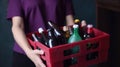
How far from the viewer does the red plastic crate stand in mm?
1228

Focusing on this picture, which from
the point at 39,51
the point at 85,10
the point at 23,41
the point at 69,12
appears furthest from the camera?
the point at 85,10

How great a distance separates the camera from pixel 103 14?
2.29m

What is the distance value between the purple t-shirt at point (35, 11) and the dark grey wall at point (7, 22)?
2.30ft

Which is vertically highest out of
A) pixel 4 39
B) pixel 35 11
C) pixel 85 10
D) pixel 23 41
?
pixel 35 11

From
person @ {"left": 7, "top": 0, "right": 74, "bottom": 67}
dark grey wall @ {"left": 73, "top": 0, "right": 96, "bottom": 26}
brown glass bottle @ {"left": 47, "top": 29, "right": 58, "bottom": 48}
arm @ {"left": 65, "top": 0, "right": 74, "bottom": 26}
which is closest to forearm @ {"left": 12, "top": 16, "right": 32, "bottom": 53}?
person @ {"left": 7, "top": 0, "right": 74, "bottom": 67}

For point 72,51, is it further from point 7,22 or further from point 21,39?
point 7,22

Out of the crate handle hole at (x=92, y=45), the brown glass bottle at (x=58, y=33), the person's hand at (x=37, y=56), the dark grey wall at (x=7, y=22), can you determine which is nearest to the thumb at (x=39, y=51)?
the person's hand at (x=37, y=56)

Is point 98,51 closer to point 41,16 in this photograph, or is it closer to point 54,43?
point 54,43

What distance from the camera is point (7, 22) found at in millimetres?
2203

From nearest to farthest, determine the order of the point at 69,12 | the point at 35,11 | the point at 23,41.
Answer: the point at 23,41 < the point at 35,11 < the point at 69,12

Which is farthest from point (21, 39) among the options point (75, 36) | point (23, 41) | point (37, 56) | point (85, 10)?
point (85, 10)

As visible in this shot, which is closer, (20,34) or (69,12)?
(20,34)

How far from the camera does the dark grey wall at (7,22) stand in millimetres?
2198

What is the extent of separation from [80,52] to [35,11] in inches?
14.2
